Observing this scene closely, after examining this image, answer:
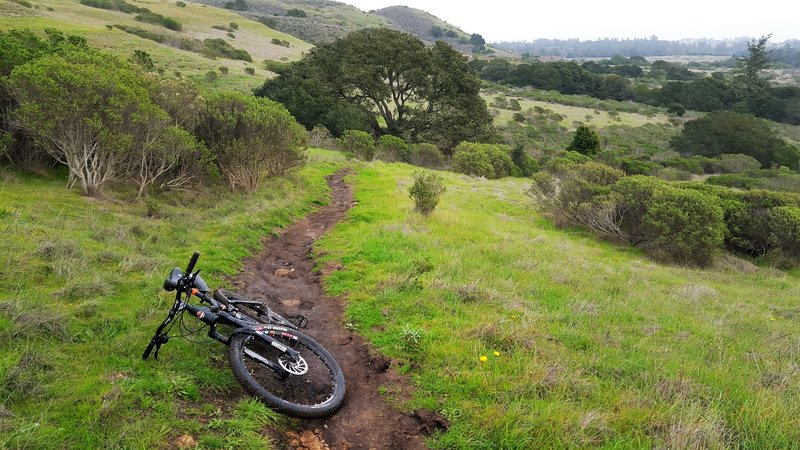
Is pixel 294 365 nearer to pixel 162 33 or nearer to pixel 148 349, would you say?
pixel 148 349

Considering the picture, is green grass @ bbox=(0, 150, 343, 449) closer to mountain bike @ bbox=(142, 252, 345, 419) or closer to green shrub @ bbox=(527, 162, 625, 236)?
mountain bike @ bbox=(142, 252, 345, 419)

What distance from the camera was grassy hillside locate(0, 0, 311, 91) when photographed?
151 feet

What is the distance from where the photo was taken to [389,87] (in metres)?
43.6

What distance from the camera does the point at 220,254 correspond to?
34.3ft

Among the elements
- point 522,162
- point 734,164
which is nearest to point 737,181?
point 734,164

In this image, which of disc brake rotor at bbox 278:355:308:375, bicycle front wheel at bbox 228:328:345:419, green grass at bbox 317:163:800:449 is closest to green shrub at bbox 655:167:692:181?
green grass at bbox 317:163:800:449

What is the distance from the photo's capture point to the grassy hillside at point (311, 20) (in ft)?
358

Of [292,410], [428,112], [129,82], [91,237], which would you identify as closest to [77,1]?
[428,112]

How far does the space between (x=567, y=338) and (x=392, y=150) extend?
29367 mm

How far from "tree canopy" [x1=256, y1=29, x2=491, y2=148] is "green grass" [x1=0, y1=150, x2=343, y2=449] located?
30.1m

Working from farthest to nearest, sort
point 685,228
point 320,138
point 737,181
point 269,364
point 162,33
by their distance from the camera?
1. point 162,33
2. point 737,181
3. point 320,138
4. point 685,228
5. point 269,364

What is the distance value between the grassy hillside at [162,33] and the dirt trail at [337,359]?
127ft

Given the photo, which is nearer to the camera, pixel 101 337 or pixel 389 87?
pixel 101 337

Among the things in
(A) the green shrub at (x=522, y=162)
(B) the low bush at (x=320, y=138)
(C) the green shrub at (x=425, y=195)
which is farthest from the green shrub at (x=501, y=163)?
(C) the green shrub at (x=425, y=195)
